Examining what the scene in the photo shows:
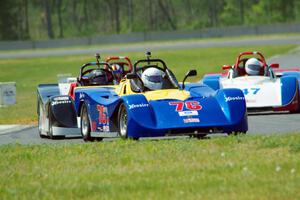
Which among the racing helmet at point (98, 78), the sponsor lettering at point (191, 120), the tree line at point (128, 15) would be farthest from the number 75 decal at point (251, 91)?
the tree line at point (128, 15)

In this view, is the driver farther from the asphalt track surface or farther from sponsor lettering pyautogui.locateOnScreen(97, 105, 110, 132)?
sponsor lettering pyautogui.locateOnScreen(97, 105, 110, 132)

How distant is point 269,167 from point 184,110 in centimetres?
460

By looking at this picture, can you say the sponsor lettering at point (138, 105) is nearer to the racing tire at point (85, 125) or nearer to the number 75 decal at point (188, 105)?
the number 75 decal at point (188, 105)

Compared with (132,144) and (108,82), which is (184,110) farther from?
(108,82)

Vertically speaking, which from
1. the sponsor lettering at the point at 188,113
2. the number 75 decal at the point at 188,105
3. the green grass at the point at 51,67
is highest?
the number 75 decal at the point at 188,105

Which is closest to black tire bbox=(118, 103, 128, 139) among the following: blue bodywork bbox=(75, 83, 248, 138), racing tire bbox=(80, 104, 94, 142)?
blue bodywork bbox=(75, 83, 248, 138)

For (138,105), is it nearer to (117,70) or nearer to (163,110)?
(163,110)

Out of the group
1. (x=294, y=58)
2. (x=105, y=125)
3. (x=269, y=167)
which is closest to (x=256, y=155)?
(x=269, y=167)

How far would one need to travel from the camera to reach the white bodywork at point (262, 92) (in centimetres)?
2189

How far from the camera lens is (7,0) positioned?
12075 cm

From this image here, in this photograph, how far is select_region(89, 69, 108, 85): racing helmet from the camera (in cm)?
2042

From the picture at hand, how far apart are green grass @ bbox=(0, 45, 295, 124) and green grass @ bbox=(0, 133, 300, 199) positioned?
12295mm

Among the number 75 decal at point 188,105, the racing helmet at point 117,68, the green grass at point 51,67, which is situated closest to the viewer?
the number 75 decal at point 188,105

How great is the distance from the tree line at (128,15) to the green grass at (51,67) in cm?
5338
